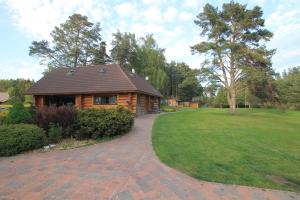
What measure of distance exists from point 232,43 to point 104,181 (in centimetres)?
2122

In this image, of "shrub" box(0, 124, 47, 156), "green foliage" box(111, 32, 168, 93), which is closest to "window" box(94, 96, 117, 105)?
A: "shrub" box(0, 124, 47, 156)

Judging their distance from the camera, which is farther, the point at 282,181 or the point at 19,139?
the point at 19,139

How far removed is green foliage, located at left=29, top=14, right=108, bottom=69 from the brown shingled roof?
1426cm

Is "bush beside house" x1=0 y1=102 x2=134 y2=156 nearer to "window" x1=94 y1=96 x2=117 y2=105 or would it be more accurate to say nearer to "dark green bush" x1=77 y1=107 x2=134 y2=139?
"dark green bush" x1=77 y1=107 x2=134 y2=139

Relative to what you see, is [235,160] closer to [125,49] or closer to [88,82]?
[88,82]

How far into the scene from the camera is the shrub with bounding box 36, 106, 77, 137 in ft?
28.9

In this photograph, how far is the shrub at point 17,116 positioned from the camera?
8.60 meters

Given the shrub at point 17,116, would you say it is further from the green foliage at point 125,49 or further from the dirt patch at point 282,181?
the green foliage at point 125,49

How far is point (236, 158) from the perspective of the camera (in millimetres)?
5938

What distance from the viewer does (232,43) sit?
71.7 feet

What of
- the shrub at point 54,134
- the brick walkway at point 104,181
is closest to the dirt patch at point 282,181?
the brick walkway at point 104,181

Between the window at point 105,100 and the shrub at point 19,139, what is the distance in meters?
11.3

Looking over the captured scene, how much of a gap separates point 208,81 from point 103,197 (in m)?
22.9

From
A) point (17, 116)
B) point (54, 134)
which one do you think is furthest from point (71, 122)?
point (17, 116)
